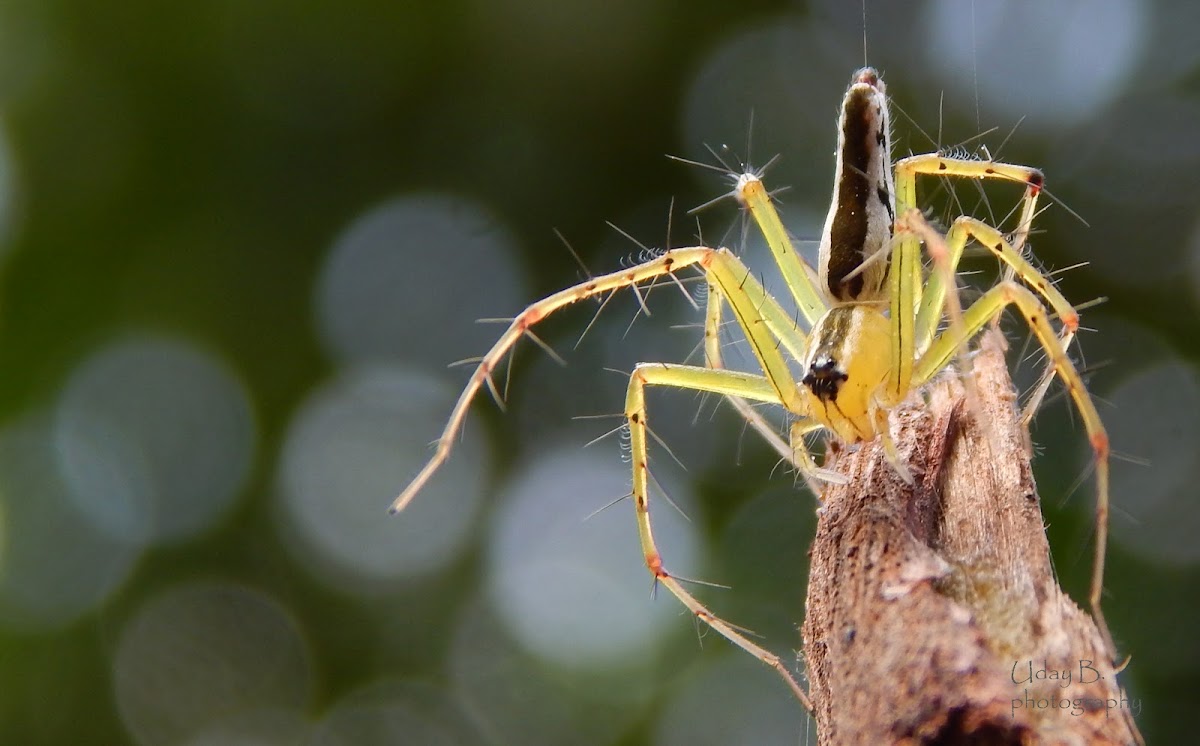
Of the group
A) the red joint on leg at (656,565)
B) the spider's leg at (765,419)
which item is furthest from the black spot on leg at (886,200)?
the red joint on leg at (656,565)

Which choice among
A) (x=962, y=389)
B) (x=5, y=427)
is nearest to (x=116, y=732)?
(x=5, y=427)

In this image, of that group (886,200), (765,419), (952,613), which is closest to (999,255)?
(886,200)

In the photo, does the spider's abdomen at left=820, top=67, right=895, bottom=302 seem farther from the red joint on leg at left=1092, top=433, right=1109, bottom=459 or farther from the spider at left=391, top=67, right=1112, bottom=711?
the red joint on leg at left=1092, top=433, right=1109, bottom=459

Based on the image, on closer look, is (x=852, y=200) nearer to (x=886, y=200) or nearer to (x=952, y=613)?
(x=886, y=200)

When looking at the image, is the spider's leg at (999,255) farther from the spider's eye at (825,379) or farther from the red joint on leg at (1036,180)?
the red joint on leg at (1036,180)

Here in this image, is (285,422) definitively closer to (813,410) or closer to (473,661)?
(473,661)

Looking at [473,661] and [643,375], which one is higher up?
[643,375]
